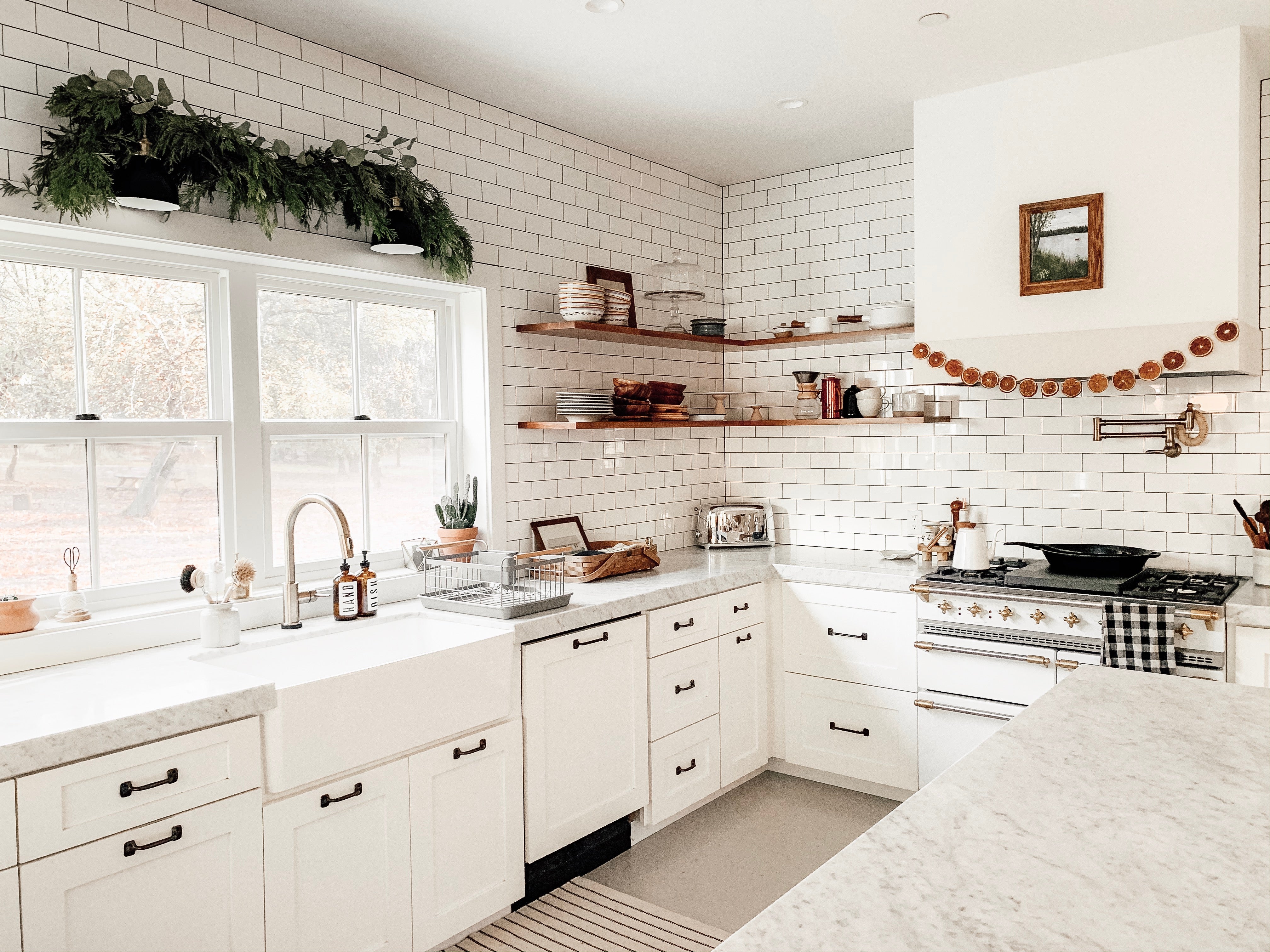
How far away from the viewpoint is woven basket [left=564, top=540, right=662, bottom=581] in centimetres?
365

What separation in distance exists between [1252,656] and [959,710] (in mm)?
1007

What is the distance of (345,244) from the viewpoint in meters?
3.14

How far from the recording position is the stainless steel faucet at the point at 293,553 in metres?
2.81

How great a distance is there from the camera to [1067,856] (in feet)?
3.73

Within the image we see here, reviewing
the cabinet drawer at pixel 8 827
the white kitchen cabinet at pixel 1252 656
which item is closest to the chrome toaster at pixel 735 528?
the white kitchen cabinet at pixel 1252 656

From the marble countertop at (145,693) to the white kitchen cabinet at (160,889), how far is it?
0.21 meters

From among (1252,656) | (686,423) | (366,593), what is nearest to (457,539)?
(366,593)

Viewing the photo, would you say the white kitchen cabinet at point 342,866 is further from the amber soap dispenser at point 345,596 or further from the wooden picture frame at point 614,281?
the wooden picture frame at point 614,281

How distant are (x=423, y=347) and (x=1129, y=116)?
2834 mm

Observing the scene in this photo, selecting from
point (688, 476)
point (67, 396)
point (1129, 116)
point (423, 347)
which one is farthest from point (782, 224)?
point (67, 396)

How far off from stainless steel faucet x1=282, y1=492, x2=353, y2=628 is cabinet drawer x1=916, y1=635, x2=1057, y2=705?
2286 mm

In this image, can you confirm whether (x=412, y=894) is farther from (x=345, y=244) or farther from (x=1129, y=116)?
(x=1129, y=116)

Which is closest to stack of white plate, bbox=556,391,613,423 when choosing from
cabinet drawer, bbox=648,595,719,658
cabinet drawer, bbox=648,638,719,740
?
cabinet drawer, bbox=648,595,719,658

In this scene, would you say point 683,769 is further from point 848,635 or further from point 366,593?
point 366,593
